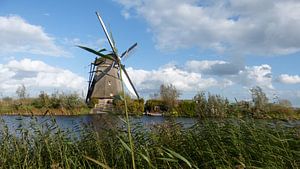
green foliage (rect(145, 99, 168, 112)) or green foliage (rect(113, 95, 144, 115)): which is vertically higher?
green foliage (rect(145, 99, 168, 112))

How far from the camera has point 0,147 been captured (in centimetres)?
525

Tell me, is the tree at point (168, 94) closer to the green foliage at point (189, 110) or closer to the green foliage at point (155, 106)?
the green foliage at point (155, 106)

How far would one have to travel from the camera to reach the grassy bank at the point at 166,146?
4.28 meters

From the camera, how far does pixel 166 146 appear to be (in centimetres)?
508

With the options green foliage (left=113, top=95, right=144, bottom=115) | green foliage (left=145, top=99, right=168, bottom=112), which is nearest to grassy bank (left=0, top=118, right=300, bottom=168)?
green foliage (left=113, top=95, right=144, bottom=115)

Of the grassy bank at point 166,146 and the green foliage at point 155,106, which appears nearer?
the grassy bank at point 166,146

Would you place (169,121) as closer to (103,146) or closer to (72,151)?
(103,146)

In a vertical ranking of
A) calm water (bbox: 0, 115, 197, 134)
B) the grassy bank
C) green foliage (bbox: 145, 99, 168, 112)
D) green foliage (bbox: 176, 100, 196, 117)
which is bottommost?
the grassy bank

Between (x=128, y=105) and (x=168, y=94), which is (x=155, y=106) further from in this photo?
(x=128, y=105)

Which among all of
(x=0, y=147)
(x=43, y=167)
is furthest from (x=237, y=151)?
(x=0, y=147)

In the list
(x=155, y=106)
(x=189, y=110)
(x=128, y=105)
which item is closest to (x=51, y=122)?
(x=128, y=105)

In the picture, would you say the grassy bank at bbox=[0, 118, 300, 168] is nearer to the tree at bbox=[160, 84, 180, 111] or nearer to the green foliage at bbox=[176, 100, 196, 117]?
the green foliage at bbox=[176, 100, 196, 117]

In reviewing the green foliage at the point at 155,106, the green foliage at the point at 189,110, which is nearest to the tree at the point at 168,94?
the green foliage at the point at 155,106

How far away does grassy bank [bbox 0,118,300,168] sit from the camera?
4.28 meters
